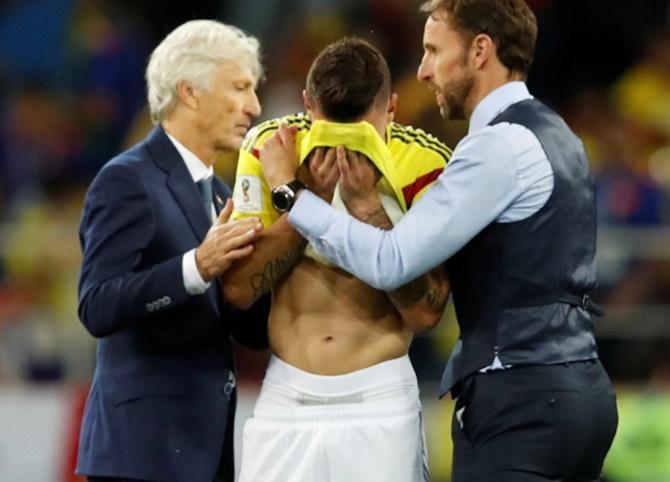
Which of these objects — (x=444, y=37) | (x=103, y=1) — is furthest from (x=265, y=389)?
(x=103, y=1)

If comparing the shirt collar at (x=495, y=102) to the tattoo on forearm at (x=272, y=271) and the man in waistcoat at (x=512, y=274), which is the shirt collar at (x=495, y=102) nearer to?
the man in waistcoat at (x=512, y=274)

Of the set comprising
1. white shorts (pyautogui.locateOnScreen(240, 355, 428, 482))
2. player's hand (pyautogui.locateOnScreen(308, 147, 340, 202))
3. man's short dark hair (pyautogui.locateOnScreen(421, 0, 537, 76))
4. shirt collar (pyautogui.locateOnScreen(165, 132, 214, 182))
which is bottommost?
white shorts (pyautogui.locateOnScreen(240, 355, 428, 482))

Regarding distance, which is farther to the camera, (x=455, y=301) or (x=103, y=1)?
(x=103, y=1)

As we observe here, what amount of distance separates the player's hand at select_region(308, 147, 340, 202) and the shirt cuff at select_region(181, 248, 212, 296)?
0.41 metres

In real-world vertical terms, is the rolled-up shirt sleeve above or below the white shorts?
above

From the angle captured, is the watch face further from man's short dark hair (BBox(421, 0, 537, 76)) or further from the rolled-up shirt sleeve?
man's short dark hair (BBox(421, 0, 537, 76))

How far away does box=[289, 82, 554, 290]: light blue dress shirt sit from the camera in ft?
13.2

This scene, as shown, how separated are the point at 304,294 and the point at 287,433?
1.18 feet

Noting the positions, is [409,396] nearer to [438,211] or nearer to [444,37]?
[438,211]

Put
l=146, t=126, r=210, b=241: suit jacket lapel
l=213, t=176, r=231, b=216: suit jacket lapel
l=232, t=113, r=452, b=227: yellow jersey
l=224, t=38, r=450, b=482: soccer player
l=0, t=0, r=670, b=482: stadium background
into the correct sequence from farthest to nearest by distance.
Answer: l=0, t=0, r=670, b=482: stadium background
l=213, t=176, r=231, b=216: suit jacket lapel
l=146, t=126, r=210, b=241: suit jacket lapel
l=232, t=113, r=452, b=227: yellow jersey
l=224, t=38, r=450, b=482: soccer player

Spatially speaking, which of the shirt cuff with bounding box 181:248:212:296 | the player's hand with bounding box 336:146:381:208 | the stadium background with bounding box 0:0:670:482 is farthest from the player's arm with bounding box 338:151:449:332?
the stadium background with bounding box 0:0:670:482

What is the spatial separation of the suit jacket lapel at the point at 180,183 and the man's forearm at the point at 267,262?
0.40m

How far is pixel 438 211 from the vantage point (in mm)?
4035

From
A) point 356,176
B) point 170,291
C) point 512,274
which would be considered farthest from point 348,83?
point 170,291
